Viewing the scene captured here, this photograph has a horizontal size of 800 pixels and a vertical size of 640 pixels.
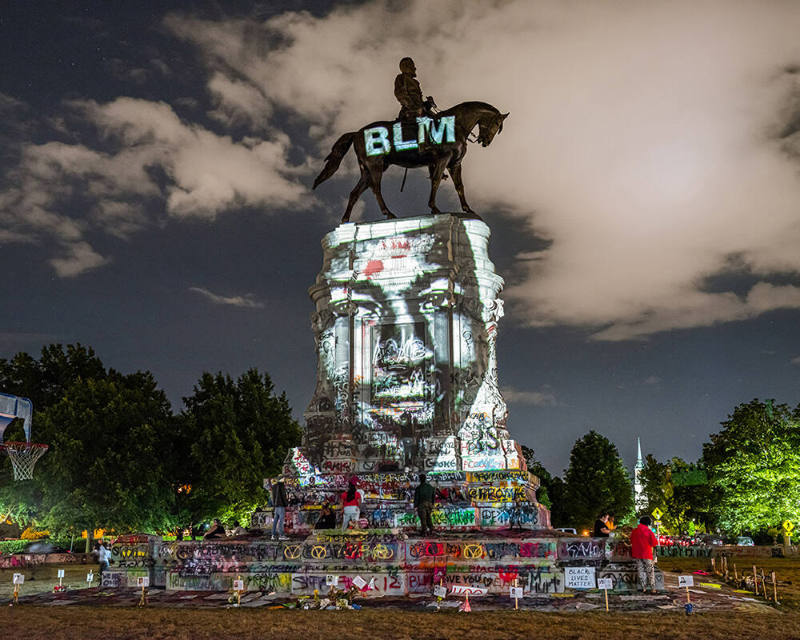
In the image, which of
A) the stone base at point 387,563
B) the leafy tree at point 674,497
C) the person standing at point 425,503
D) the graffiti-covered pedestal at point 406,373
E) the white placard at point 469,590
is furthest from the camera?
the leafy tree at point 674,497

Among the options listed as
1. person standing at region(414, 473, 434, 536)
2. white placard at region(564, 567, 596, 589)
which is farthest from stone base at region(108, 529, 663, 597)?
person standing at region(414, 473, 434, 536)

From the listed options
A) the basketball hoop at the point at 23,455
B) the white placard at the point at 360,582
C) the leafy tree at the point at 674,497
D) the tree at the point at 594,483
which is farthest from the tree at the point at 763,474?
the basketball hoop at the point at 23,455

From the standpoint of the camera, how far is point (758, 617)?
17.0 m

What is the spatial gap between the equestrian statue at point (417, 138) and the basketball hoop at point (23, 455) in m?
22.5

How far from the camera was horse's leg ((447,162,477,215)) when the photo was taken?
3606 cm

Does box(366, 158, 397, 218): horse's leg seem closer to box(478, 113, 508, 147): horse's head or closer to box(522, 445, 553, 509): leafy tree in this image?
box(478, 113, 508, 147): horse's head

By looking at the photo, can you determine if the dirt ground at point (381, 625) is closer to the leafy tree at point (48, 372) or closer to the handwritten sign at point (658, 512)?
the leafy tree at point (48, 372)

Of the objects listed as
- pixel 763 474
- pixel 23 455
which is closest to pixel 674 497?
pixel 763 474

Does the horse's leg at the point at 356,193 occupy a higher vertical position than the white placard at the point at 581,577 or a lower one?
higher

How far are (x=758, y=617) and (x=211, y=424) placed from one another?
43.1 meters

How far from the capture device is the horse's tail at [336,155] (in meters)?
37.4

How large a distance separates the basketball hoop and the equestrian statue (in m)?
22.5

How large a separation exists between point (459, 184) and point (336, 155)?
19.7 feet

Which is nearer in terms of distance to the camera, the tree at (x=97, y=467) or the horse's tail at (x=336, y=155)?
the horse's tail at (x=336, y=155)
